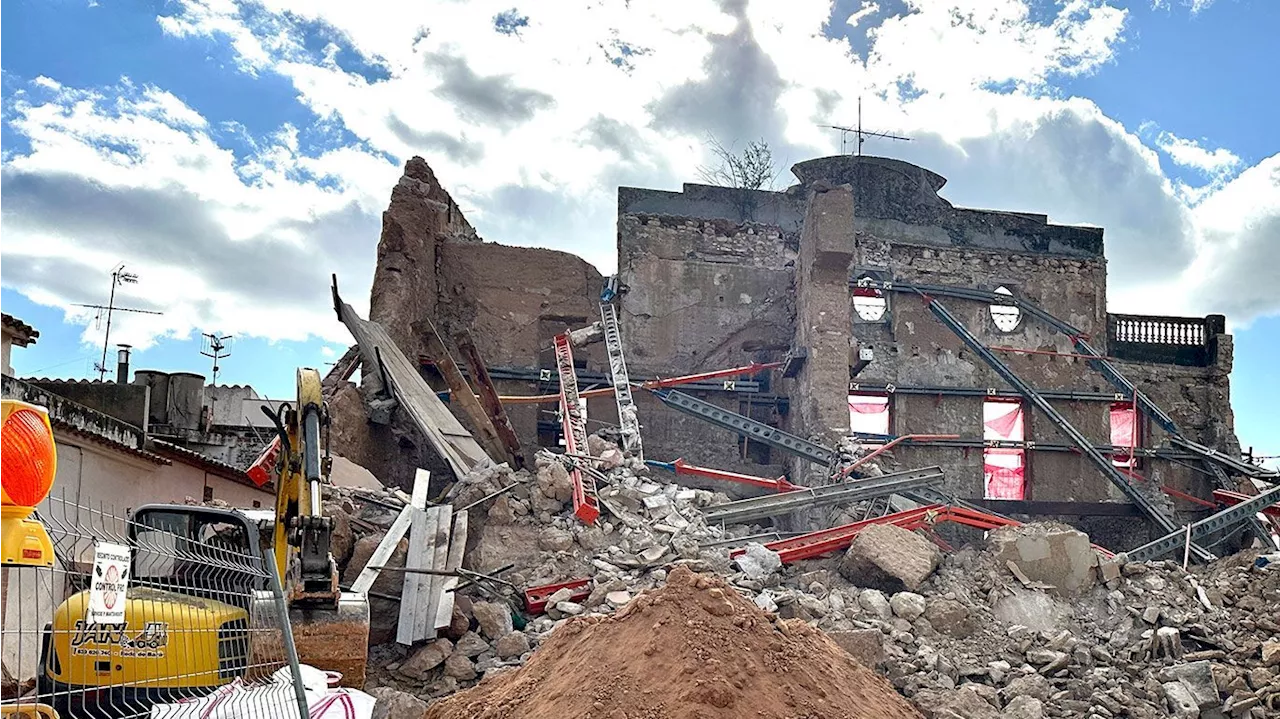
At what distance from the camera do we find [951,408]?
782 inches

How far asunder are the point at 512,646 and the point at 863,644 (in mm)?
3001

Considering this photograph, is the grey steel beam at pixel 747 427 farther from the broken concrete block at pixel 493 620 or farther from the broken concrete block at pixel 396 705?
the broken concrete block at pixel 396 705

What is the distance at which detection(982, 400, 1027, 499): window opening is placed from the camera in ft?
64.9

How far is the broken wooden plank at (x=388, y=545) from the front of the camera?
8898 mm

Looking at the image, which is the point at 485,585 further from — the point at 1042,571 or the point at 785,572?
the point at 1042,571

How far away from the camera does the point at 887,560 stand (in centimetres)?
1044

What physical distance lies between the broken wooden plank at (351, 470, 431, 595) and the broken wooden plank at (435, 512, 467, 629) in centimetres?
43

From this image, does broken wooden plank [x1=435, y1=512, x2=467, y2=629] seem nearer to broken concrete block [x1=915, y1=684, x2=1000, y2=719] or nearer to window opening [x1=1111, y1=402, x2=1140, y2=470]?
broken concrete block [x1=915, y1=684, x2=1000, y2=719]

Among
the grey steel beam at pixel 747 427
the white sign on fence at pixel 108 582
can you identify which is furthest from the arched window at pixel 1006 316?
the white sign on fence at pixel 108 582

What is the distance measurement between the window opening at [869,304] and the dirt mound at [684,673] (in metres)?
14.1

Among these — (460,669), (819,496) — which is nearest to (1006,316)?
(819,496)

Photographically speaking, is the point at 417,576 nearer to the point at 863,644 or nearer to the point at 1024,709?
the point at 863,644

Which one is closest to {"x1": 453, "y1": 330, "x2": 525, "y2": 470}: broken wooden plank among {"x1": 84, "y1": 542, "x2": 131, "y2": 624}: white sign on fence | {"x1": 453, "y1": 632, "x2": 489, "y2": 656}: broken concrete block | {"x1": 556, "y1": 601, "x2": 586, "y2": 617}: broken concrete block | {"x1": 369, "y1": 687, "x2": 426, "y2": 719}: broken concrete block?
{"x1": 556, "y1": 601, "x2": 586, "y2": 617}: broken concrete block

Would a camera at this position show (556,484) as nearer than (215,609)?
No
